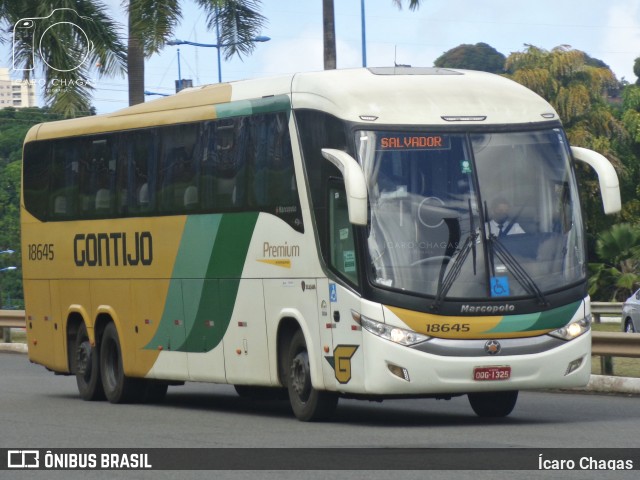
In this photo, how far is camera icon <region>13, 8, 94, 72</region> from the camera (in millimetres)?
32750

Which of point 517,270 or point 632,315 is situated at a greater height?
point 517,270

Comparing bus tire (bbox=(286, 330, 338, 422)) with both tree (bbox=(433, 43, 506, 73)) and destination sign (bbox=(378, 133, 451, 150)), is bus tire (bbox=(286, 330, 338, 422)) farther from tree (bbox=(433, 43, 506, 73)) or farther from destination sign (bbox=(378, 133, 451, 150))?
tree (bbox=(433, 43, 506, 73))

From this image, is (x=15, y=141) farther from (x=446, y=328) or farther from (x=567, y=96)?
(x=446, y=328)

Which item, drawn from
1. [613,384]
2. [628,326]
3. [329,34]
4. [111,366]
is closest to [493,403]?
[613,384]

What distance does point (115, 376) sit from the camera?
65.8 feet

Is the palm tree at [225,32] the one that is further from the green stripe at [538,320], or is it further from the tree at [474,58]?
the tree at [474,58]

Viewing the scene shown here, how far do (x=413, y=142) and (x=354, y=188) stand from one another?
1.00m

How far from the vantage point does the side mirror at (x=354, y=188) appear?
14062mm

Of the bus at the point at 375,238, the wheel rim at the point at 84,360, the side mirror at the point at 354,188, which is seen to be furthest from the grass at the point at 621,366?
the side mirror at the point at 354,188

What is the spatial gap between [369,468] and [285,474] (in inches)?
25.6

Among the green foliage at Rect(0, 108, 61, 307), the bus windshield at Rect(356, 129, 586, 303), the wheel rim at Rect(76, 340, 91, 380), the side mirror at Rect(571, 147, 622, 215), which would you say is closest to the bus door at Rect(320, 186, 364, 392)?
the bus windshield at Rect(356, 129, 586, 303)

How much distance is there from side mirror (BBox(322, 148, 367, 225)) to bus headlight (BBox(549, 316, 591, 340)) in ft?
7.38

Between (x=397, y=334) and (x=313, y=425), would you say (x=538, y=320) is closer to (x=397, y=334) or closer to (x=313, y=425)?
(x=397, y=334)

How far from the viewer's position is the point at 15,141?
103 metres
